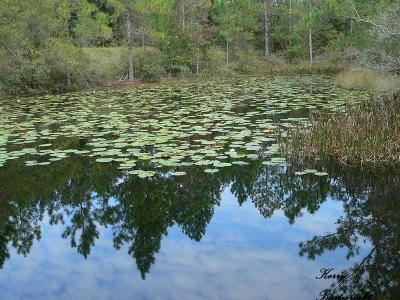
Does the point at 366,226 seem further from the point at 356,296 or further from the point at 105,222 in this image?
the point at 105,222

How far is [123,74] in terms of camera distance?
23.2m

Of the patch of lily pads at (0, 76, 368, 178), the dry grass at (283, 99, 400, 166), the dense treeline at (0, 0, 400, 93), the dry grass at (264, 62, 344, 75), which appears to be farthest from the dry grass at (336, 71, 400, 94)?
the dry grass at (264, 62, 344, 75)

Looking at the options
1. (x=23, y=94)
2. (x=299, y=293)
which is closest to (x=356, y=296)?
(x=299, y=293)

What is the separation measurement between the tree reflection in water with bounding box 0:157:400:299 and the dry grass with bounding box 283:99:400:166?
1.40 ft

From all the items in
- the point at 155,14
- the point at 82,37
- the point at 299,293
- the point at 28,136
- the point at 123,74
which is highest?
the point at 155,14

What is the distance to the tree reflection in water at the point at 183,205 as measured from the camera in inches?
162

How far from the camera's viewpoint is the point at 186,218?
495cm

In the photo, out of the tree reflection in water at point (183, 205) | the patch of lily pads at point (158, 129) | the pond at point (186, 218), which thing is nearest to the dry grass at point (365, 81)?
the patch of lily pads at point (158, 129)

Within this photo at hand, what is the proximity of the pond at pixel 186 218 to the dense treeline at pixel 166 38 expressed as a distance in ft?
17.0

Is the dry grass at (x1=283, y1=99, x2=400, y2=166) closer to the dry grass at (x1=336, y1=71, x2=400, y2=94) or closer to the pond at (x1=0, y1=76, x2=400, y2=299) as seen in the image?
the pond at (x1=0, y1=76, x2=400, y2=299)

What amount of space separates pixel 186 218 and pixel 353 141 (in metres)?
2.90

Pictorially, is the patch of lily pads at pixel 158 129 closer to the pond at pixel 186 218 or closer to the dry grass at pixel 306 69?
the pond at pixel 186 218

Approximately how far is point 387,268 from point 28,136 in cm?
721

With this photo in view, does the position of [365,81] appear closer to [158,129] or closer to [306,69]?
[158,129]
